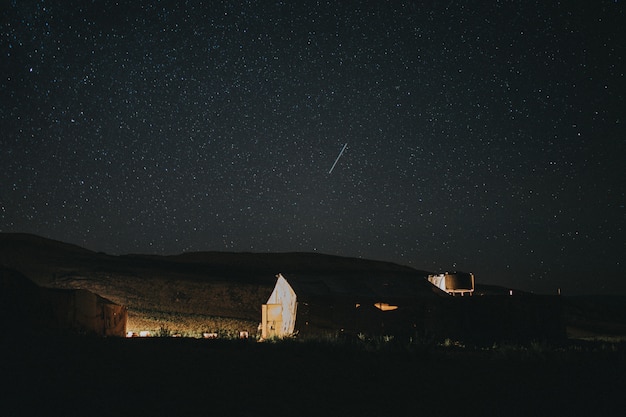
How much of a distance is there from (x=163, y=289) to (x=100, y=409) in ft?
105

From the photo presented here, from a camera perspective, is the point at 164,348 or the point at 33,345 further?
the point at 164,348

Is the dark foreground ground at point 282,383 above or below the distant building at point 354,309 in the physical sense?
below

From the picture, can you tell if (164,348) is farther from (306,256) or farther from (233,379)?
(306,256)

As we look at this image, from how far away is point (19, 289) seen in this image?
10.8 metres

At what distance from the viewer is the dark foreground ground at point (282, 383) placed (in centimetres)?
572

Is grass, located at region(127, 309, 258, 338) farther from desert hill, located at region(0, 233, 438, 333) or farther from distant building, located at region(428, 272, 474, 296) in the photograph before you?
distant building, located at region(428, 272, 474, 296)

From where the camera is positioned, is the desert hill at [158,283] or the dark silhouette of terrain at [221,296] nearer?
the dark silhouette of terrain at [221,296]

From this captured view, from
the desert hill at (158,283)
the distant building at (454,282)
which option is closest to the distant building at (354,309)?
the desert hill at (158,283)

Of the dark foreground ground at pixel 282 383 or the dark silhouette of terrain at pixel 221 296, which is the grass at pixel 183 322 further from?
the dark foreground ground at pixel 282 383

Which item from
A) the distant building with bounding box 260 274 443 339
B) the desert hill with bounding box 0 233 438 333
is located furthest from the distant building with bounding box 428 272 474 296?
the distant building with bounding box 260 274 443 339

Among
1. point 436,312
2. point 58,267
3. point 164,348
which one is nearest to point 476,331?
point 436,312

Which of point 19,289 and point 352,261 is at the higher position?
point 352,261

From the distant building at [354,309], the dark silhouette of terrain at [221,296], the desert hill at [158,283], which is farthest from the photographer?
the desert hill at [158,283]

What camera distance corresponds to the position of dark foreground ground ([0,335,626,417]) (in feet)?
18.8
